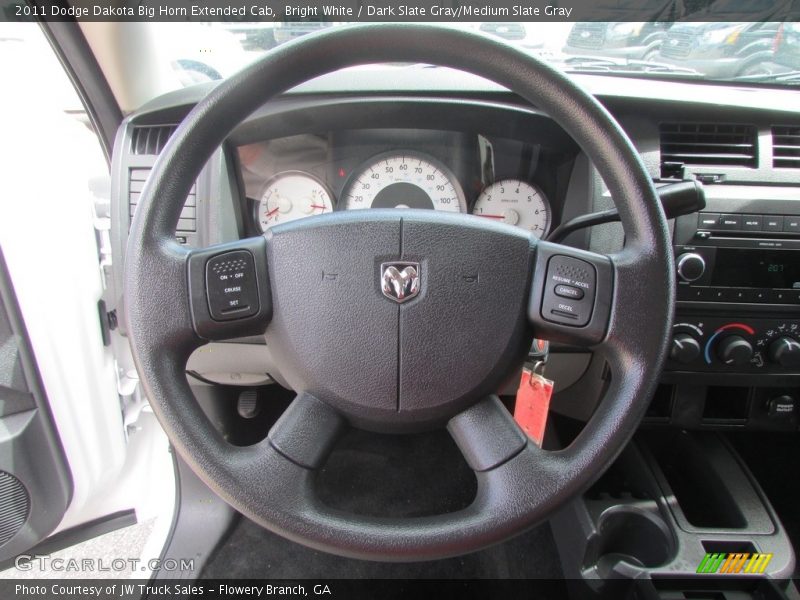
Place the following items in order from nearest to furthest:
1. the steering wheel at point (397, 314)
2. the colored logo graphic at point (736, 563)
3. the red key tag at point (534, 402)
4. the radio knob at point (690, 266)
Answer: the steering wheel at point (397, 314)
the red key tag at point (534, 402)
the radio knob at point (690, 266)
the colored logo graphic at point (736, 563)

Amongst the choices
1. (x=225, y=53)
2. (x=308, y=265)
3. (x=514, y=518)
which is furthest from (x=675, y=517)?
(x=225, y=53)

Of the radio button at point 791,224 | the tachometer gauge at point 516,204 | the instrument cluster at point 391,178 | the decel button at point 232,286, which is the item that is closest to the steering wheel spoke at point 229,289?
the decel button at point 232,286

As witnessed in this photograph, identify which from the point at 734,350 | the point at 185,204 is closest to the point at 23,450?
the point at 185,204

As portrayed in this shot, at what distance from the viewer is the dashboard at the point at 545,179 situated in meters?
1.03

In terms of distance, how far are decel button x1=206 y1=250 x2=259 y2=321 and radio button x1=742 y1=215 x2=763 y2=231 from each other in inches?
36.9

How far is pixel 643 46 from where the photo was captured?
1.20m

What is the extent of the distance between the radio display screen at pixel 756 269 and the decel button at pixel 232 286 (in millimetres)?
903

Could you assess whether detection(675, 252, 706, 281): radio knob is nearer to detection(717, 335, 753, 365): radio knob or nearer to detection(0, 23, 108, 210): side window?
detection(717, 335, 753, 365): radio knob

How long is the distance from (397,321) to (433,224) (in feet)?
0.46

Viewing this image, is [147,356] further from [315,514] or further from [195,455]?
[315,514]

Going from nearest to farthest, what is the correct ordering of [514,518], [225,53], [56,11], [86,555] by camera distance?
[514,518], [56,11], [225,53], [86,555]

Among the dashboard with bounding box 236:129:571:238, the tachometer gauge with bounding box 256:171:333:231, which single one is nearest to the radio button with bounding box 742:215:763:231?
the dashboard with bounding box 236:129:571:238

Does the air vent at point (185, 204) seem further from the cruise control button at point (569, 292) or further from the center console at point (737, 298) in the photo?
the center console at point (737, 298)

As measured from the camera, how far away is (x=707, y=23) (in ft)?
3.89
